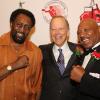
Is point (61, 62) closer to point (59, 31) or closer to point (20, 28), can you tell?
point (59, 31)

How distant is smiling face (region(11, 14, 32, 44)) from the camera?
Answer: 7.81 feet

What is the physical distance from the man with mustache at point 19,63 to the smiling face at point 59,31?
213 mm

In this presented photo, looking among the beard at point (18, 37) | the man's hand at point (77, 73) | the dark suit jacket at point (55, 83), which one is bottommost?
the dark suit jacket at point (55, 83)

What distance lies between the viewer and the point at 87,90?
1863 millimetres

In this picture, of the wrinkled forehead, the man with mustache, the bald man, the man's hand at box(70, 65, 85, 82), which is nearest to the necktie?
the man with mustache

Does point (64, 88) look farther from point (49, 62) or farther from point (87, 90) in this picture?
point (87, 90)

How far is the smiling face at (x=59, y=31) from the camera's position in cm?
255

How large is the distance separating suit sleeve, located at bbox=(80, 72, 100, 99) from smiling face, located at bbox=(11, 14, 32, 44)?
781 millimetres

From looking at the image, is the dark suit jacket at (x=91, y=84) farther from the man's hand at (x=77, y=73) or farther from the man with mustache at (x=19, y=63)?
the man with mustache at (x=19, y=63)

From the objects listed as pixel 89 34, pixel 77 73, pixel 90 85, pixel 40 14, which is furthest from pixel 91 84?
pixel 40 14

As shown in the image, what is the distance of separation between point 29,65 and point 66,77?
36 cm

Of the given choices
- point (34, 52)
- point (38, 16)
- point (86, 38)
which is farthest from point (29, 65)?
point (38, 16)

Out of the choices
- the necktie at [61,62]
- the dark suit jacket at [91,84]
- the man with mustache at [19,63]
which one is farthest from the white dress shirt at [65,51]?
the dark suit jacket at [91,84]

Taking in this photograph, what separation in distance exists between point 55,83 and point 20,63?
1.31 feet
